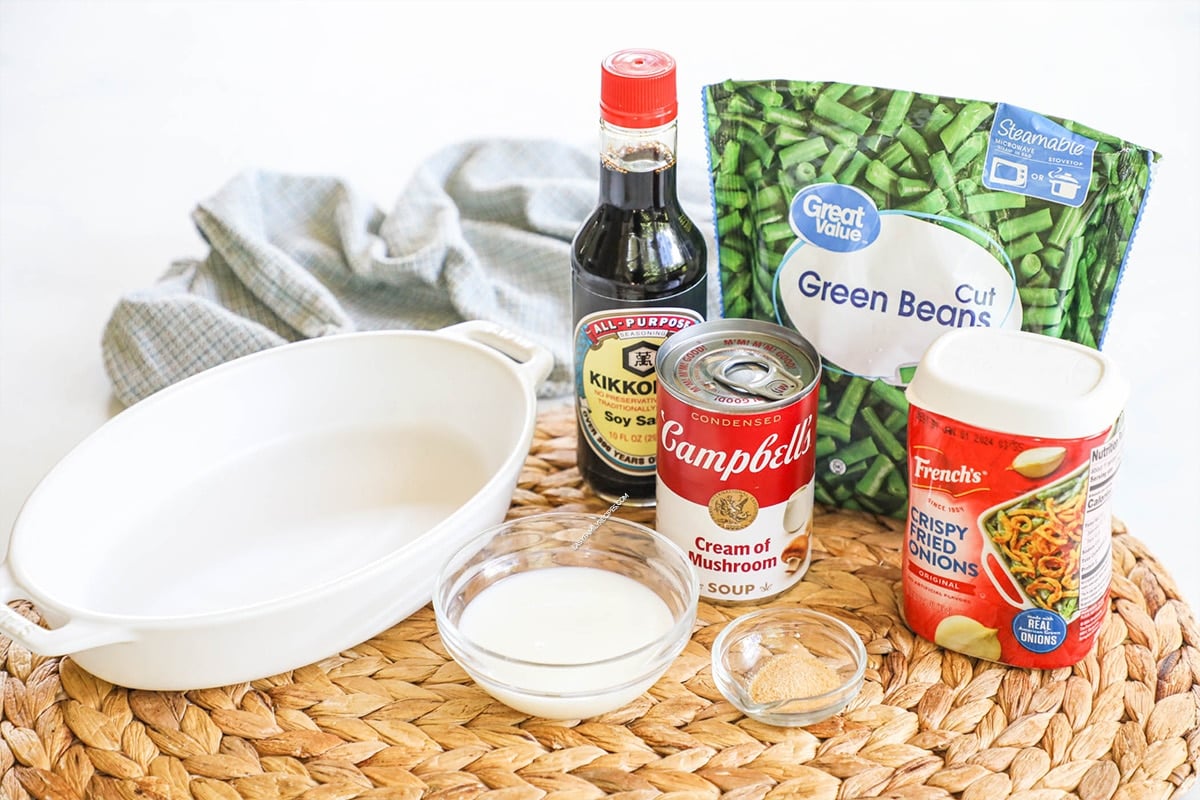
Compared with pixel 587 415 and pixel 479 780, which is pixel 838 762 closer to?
pixel 479 780

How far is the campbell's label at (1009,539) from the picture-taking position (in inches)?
37.1

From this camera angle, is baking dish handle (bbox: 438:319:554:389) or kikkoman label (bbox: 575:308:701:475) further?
baking dish handle (bbox: 438:319:554:389)

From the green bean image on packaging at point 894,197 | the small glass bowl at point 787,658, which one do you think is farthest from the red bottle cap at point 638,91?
the small glass bowl at point 787,658

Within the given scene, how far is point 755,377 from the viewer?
104cm

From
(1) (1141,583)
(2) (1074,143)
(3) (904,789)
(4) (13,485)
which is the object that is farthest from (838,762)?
(4) (13,485)

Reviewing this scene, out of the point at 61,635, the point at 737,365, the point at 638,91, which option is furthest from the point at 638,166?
the point at 61,635

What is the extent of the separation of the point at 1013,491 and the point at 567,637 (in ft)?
1.07

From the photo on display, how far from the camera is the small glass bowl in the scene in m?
0.99

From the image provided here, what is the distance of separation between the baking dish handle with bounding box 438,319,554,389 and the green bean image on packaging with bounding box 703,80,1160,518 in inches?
7.2

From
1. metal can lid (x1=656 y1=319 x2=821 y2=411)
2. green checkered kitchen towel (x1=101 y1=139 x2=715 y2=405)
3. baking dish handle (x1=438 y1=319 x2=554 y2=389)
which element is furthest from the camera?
green checkered kitchen towel (x1=101 y1=139 x2=715 y2=405)

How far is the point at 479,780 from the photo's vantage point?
96cm

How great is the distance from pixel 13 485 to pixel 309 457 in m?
0.40

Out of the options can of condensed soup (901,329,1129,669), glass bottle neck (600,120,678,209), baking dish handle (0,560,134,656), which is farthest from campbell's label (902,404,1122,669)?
baking dish handle (0,560,134,656)

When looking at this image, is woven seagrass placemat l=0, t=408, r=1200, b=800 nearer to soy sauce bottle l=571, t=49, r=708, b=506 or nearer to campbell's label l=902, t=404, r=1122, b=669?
campbell's label l=902, t=404, r=1122, b=669
